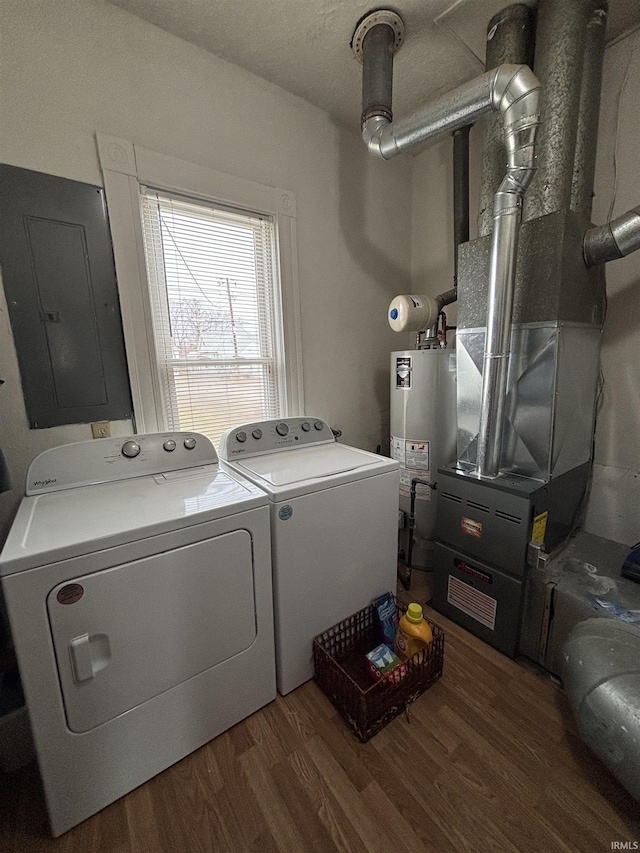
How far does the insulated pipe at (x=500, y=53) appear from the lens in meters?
1.44

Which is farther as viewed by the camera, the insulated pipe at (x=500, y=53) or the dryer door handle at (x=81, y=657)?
the insulated pipe at (x=500, y=53)

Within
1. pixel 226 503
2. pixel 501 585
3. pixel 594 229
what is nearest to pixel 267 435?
pixel 226 503

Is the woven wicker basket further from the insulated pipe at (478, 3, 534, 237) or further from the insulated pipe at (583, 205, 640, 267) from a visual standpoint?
the insulated pipe at (478, 3, 534, 237)

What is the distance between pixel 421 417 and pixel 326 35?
72.6 inches

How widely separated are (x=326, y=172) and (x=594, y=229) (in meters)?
1.43

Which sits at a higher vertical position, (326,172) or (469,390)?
(326,172)

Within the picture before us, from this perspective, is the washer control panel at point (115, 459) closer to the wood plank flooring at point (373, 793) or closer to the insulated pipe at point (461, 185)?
the wood plank flooring at point (373, 793)

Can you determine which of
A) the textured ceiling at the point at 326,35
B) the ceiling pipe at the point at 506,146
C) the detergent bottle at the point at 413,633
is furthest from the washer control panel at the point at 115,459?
the textured ceiling at the point at 326,35

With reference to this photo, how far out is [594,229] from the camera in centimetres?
141

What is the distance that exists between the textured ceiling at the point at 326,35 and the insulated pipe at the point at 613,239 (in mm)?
973

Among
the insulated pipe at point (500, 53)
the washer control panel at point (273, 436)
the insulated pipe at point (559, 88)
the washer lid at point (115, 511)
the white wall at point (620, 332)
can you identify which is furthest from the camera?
the washer control panel at point (273, 436)

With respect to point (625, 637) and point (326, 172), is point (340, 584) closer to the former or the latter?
point (625, 637)

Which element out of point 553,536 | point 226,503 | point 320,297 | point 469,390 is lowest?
point 553,536

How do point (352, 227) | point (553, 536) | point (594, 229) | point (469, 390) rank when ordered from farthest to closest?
point (352, 227)
point (469, 390)
point (553, 536)
point (594, 229)
